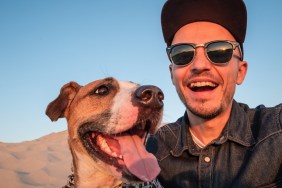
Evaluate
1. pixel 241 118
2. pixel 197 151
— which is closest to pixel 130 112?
pixel 197 151

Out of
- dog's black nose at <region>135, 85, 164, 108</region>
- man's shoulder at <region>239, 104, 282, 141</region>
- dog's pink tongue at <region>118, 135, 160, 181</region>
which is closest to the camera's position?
dog's pink tongue at <region>118, 135, 160, 181</region>

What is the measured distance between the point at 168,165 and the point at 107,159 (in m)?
1.02

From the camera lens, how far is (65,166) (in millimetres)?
20219

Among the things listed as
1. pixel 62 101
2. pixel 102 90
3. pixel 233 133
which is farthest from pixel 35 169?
pixel 233 133

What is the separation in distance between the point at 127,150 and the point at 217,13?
6.64 ft

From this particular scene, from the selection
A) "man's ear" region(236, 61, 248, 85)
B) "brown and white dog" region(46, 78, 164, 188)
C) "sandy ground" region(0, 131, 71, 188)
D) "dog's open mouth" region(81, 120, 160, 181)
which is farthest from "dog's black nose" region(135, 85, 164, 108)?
"sandy ground" region(0, 131, 71, 188)

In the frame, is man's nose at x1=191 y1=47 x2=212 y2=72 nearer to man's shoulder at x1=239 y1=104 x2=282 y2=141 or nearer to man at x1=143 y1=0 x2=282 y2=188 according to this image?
man at x1=143 y1=0 x2=282 y2=188

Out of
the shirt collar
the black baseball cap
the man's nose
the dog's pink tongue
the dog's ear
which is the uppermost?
the black baseball cap

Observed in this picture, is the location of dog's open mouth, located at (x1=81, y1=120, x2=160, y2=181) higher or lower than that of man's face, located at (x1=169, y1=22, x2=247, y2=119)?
lower

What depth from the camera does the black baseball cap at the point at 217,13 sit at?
4.41m

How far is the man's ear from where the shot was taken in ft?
15.3

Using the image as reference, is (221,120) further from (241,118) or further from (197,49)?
(197,49)

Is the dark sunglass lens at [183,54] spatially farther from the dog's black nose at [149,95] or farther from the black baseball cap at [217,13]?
the dog's black nose at [149,95]

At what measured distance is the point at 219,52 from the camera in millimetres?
4328
